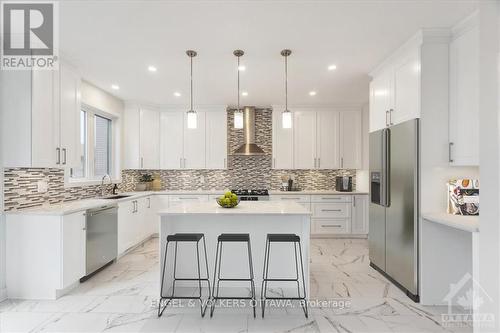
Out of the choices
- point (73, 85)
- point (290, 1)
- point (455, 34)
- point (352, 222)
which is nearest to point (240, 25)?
point (290, 1)

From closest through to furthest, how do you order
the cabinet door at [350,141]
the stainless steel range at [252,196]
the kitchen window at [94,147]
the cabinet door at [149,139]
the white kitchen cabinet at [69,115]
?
1. the white kitchen cabinet at [69,115]
2. the kitchen window at [94,147]
3. the stainless steel range at [252,196]
4. the cabinet door at [149,139]
5. the cabinet door at [350,141]

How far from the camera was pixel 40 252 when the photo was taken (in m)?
2.88

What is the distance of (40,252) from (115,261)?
133 centimetres

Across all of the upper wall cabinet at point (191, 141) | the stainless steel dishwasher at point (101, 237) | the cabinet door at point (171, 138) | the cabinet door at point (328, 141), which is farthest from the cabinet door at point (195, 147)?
the cabinet door at point (328, 141)

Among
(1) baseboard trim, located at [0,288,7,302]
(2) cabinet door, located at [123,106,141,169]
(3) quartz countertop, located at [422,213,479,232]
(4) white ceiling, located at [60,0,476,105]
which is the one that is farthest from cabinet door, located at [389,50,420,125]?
(1) baseboard trim, located at [0,288,7,302]

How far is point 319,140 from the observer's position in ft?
A: 18.6

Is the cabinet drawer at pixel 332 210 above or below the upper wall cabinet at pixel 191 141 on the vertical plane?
below

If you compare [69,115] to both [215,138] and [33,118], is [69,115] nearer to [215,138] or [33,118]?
[33,118]

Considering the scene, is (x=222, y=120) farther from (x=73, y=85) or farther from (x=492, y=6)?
(x=492, y=6)

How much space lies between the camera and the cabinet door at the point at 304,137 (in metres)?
5.68

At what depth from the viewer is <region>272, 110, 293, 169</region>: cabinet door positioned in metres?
5.70

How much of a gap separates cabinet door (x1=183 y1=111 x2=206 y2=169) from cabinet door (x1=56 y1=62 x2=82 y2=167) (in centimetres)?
236

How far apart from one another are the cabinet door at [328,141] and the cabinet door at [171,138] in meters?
2.80

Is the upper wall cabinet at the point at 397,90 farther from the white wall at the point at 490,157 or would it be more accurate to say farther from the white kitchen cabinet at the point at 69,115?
the white kitchen cabinet at the point at 69,115
